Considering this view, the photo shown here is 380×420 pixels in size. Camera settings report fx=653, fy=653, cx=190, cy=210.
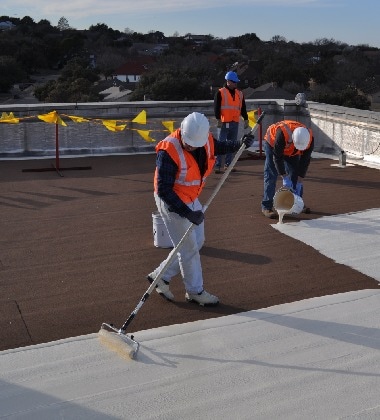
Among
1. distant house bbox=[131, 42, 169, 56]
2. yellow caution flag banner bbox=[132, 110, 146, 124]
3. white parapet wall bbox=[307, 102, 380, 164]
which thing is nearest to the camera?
white parapet wall bbox=[307, 102, 380, 164]

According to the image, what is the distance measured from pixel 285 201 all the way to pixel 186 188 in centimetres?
293

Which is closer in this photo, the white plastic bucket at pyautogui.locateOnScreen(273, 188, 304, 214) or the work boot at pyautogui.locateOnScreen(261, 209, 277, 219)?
the white plastic bucket at pyautogui.locateOnScreen(273, 188, 304, 214)

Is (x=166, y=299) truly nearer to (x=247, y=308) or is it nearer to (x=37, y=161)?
(x=247, y=308)

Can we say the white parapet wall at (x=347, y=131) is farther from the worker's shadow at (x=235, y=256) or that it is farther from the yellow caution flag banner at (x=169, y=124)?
the worker's shadow at (x=235, y=256)

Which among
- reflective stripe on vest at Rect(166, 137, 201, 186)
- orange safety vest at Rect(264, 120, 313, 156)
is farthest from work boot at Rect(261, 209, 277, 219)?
reflective stripe on vest at Rect(166, 137, 201, 186)

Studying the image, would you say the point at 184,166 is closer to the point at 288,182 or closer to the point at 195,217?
the point at 195,217

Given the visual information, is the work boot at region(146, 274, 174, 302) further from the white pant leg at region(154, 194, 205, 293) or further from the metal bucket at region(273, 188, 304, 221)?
the metal bucket at region(273, 188, 304, 221)

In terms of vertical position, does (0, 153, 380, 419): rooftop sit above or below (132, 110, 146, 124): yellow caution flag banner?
below

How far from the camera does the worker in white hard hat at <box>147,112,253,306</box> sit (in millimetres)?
4852

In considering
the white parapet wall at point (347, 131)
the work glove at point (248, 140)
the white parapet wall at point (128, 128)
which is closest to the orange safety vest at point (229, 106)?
the white parapet wall at point (128, 128)

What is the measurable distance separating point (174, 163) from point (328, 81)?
2296 inches

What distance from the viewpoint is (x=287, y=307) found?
523cm

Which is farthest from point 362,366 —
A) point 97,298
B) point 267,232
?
point 267,232

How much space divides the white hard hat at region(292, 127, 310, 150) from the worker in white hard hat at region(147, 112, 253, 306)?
2.14m
